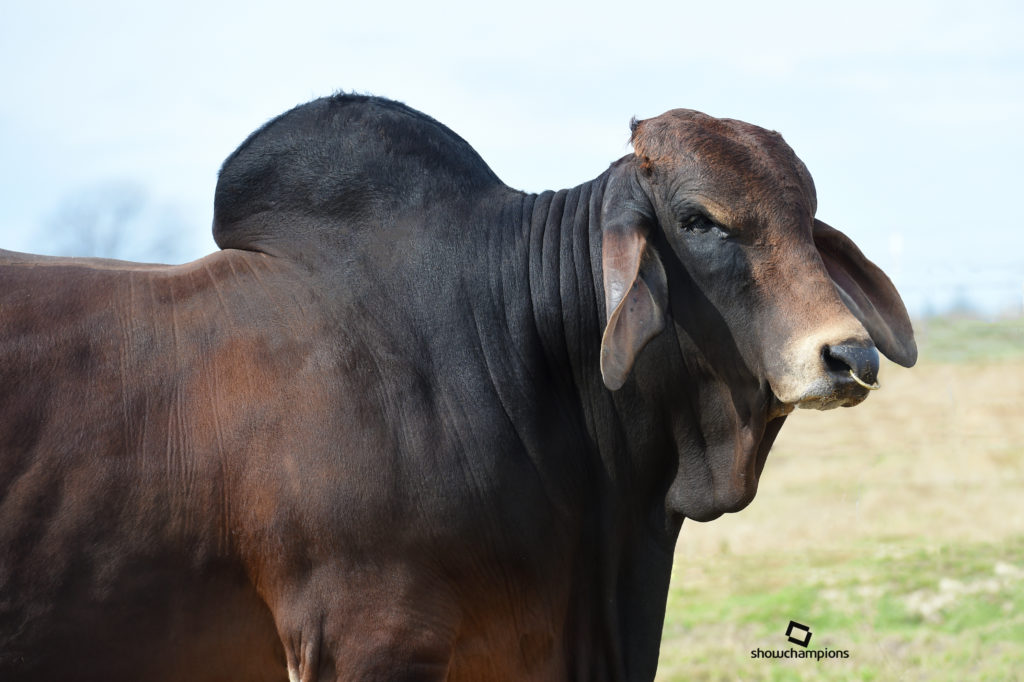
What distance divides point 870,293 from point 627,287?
99cm

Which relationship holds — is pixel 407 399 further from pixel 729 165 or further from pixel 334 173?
pixel 729 165

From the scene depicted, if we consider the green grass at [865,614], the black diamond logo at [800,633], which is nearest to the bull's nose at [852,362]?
the green grass at [865,614]

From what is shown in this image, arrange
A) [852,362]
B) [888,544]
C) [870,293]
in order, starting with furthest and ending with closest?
[888,544]
[870,293]
[852,362]

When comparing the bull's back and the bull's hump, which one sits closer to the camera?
the bull's back

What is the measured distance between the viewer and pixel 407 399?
125 inches

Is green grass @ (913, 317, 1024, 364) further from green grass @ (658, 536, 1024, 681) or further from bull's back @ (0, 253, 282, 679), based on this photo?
bull's back @ (0, 253, 282, 679)

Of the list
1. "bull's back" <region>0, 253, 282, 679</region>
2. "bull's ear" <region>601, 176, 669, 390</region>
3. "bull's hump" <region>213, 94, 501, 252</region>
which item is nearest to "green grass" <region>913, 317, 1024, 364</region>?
"bull's ear" <region>601, 176, 669, 390</region>

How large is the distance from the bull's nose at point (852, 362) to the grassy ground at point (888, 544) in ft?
14.9

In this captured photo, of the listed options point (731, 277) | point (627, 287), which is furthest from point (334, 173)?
point (731, 277)

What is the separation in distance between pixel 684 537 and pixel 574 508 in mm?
8279

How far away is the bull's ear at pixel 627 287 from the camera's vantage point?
308cm

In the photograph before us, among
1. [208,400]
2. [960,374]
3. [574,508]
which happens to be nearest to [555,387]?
[574,508]

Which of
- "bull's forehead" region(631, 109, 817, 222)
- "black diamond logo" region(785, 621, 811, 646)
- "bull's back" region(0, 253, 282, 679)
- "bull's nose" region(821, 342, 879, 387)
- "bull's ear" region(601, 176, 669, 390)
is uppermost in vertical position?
"bull's forehead" region(631, 109, 817, 222)

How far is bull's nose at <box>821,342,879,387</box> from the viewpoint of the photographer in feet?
9.74
